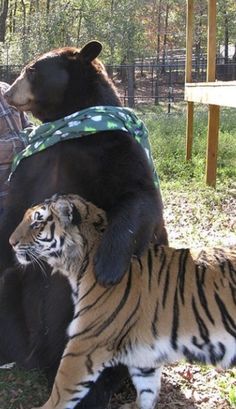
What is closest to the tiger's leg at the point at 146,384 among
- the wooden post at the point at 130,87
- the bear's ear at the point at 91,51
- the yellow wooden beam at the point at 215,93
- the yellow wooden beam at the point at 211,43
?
the bear's ear at the point at 91,51

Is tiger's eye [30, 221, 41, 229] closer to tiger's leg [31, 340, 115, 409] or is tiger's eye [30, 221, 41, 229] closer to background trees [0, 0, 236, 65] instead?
tiger's leg [31, 340, 115, 409]

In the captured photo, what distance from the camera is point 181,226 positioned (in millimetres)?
6562

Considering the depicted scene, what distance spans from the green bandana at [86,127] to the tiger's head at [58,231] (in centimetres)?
32

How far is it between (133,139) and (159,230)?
0.52m

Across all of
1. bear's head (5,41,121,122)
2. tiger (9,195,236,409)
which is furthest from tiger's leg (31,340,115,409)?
bear's head (5,41,121,122)

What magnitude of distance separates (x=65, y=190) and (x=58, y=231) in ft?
1.09

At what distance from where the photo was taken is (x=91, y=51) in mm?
3129

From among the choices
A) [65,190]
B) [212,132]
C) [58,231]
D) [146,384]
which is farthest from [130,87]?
[58,231]

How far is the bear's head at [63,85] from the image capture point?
121 inches

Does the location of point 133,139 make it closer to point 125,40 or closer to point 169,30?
point 125,40

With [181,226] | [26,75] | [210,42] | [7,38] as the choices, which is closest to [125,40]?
[7,38]

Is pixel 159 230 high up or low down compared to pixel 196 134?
up

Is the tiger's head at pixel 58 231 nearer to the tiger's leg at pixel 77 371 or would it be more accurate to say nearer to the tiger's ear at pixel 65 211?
the tiger's ear at pixel 65 211

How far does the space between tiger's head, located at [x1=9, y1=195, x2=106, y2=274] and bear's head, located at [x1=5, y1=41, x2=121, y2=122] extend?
0.66m
